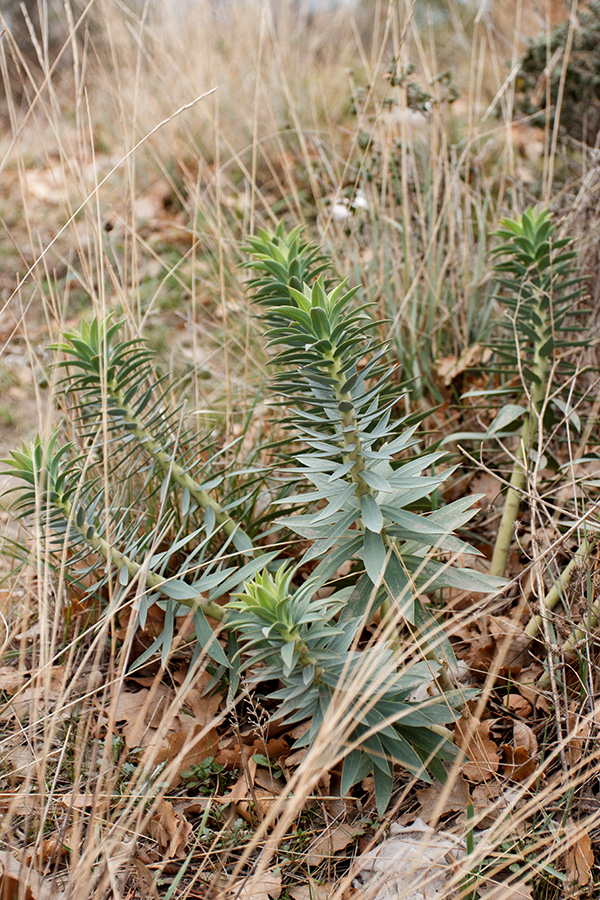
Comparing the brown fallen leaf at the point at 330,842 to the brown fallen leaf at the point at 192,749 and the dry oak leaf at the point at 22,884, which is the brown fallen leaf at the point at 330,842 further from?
the dry oak leaf at the point at 22,884

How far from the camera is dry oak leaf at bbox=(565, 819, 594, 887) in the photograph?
1122 mm

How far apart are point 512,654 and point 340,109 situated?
3.85m

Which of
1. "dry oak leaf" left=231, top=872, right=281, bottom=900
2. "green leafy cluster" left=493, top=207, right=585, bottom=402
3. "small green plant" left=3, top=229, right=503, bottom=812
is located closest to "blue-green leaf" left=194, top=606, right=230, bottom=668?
"small green plant" left=3, top=229, right=503, bottom=812

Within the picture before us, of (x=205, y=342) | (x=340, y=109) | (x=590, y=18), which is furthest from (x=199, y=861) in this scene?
(x=340, y=109)

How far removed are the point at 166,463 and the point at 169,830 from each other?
779 mm

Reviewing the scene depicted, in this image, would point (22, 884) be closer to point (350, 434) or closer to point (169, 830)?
point (169, 830)

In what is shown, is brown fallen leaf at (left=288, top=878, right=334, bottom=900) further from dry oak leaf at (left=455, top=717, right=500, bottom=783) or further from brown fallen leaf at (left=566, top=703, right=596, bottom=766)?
brown fallen leaf at (left=566, top=703, right=596, bottom=766)

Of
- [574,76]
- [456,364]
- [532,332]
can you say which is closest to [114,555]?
[532,332]

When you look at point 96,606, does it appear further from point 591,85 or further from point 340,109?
point 340,109

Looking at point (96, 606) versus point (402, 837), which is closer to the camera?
point (402, 837)

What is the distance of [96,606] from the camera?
1716 millimetres

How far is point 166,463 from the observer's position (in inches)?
61.7

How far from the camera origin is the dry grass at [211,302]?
119 centimetres

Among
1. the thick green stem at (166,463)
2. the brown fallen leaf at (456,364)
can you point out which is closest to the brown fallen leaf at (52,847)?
the thick green stem at (166,463)
